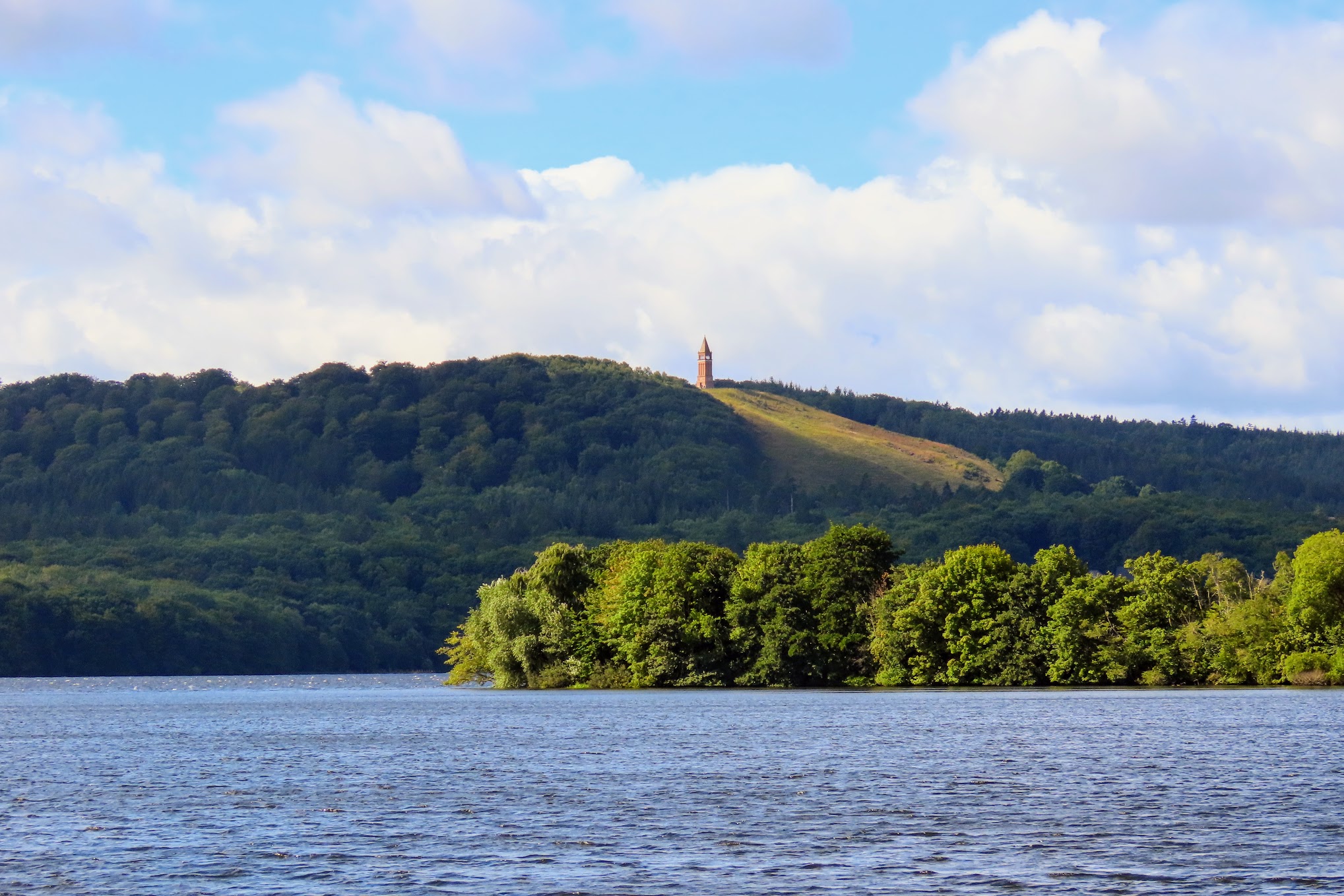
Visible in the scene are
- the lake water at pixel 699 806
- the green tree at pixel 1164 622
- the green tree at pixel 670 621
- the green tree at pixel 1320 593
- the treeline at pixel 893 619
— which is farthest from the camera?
the green tree at pixel 670 621

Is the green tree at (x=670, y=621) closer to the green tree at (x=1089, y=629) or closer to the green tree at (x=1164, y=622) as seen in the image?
the green tree at (x=1089, y=629)

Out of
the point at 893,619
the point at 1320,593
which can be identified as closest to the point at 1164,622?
the point at 1320,593

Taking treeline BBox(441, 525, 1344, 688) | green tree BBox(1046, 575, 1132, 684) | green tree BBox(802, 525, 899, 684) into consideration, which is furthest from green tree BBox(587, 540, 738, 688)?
green tree BBox(1046, 575, 1132, 684)

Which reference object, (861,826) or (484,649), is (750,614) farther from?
(861,826)

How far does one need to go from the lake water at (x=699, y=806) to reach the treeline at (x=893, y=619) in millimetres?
32176

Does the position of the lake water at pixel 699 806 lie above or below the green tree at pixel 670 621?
below

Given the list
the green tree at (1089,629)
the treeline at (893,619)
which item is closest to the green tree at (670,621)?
the treeline at (893,619)

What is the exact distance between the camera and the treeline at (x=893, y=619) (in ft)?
463

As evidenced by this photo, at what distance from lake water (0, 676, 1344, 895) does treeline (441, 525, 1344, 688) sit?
3218 cm

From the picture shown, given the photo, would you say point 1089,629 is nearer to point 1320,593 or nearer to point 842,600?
point 1320,593

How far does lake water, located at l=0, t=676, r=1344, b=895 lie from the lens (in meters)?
41.5

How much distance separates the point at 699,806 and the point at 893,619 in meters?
97.6

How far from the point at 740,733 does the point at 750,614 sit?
64294 millimetres

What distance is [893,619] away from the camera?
153m
